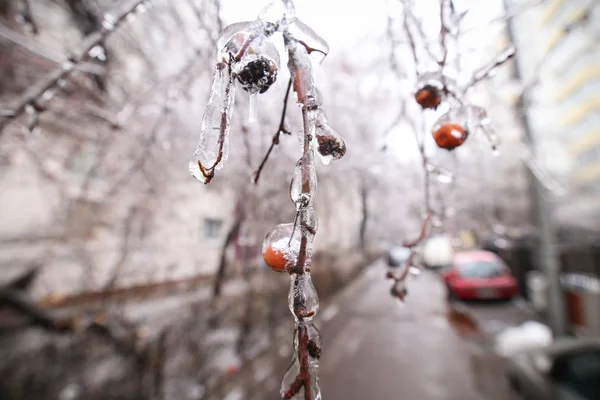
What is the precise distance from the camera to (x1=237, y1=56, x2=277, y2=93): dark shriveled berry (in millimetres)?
563

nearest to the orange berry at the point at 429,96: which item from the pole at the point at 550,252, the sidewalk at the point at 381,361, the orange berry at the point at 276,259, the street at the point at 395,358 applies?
the orange berry at the point at 276,259

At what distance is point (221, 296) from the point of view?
6.23 metres

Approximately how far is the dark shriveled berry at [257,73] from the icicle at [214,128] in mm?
28

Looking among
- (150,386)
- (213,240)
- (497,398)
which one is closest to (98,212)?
(213,240)

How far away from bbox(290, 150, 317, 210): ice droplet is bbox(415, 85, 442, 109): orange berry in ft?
1.74

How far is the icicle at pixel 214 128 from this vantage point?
1.71ft

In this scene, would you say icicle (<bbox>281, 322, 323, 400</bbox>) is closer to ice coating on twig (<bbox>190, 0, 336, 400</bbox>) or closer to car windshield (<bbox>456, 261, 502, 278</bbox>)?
ice coating on twig (<bbox>190, 0, 336, 400</bbox>)

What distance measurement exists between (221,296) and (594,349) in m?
5.74

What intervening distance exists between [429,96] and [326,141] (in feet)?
1.55

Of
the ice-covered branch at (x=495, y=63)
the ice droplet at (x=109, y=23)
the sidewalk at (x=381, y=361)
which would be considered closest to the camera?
the ice-covered branch at (x=495, y=63)

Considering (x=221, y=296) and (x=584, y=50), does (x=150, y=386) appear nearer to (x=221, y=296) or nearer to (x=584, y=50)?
(x=221, y=296)

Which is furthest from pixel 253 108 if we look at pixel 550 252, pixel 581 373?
pixel 550 252

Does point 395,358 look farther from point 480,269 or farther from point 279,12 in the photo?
point 279,12

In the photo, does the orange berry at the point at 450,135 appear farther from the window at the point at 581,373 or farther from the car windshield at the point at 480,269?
the car windshield at the point at 480,269
